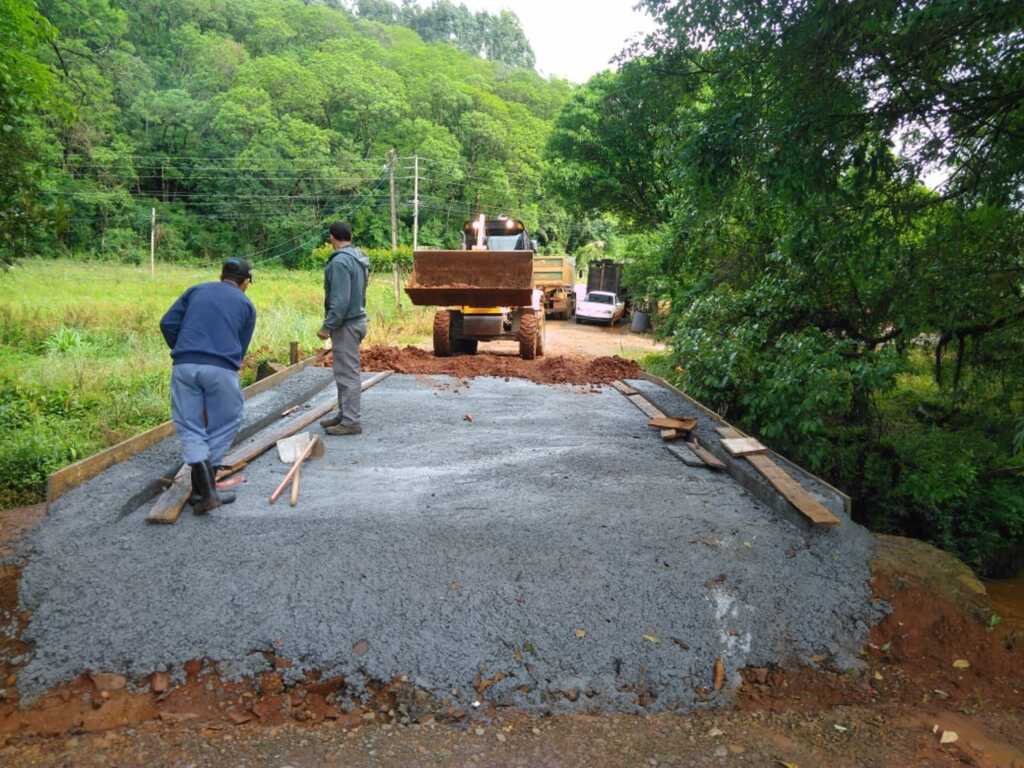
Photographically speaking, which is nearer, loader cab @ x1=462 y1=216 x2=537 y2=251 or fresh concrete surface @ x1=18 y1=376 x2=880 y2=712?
fresh concrete surface @ x1=18 y1=376 x2=880 y2=712

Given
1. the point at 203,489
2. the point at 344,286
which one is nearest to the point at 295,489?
the point at 203,489

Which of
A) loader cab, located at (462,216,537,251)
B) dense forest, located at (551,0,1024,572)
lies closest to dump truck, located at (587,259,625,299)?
loader cab, located at (462,216,537,251)

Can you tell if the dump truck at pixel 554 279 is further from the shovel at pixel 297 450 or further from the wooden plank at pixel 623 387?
the shovel at pixel 297 450

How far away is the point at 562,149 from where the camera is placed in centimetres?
2494

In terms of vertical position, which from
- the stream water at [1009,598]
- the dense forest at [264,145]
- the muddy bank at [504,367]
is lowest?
the stream water at [1009,598]

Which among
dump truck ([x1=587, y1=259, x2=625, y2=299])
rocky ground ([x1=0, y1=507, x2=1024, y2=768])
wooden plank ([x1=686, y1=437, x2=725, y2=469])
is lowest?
rocky ground ([x1=0, y1=507, x2=1024, y2=768])

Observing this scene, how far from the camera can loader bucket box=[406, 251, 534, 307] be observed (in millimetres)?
10875

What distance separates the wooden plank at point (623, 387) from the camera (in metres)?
8.71

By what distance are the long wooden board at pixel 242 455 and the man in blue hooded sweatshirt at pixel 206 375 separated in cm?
15

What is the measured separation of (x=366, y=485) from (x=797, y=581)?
292 cm

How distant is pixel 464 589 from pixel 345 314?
124 inches

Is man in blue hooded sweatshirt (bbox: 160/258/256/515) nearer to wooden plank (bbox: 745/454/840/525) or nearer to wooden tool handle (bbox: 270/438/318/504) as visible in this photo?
wooden tool handle (bbox: 270/438/318/504)

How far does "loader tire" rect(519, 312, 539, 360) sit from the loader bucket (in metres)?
0.97

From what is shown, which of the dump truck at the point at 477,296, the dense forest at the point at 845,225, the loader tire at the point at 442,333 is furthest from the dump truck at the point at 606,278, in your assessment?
the loader tire at the point at 442,333
